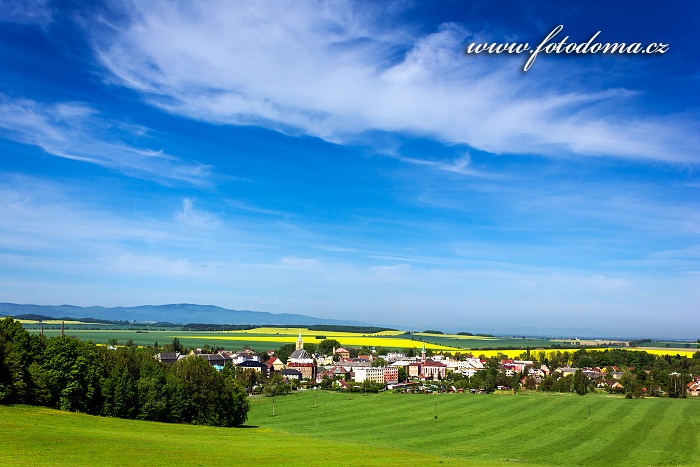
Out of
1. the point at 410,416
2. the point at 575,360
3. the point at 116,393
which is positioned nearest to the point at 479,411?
the point at 410,416

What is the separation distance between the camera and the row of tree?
147 ft

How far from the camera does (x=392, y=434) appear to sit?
6612cm

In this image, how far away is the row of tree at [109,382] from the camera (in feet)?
147

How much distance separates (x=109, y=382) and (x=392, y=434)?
32.6 metres

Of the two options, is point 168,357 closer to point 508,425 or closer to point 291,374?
point 291,374

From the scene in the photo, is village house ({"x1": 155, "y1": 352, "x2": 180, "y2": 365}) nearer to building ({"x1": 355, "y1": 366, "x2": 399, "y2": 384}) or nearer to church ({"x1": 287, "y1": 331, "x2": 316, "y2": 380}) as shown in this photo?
church ({"x1": 287, "y1": 331, "x2": 316, "y2": 380})

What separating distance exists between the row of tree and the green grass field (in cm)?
404

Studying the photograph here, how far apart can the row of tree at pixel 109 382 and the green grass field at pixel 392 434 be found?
4037mm

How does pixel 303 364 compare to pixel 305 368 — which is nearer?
pixel 305 368

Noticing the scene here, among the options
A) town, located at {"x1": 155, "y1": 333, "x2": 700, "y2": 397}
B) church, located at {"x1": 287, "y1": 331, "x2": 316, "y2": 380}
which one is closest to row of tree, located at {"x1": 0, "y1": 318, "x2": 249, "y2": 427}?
town, located at {"x1": 155, "y1": 333, "x2": 700, "y2": 397}

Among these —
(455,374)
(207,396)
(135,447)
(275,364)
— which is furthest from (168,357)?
(135,447)

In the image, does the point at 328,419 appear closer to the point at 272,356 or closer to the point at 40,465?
the point at 40,465

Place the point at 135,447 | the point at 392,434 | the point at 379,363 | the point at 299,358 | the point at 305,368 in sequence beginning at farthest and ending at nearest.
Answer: the point at 379,363 < the point at 299,358 < the point at 305,368 < the point at 392,434 < the point at 135,447

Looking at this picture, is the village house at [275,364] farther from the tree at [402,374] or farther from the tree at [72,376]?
the tree at [72,376]
